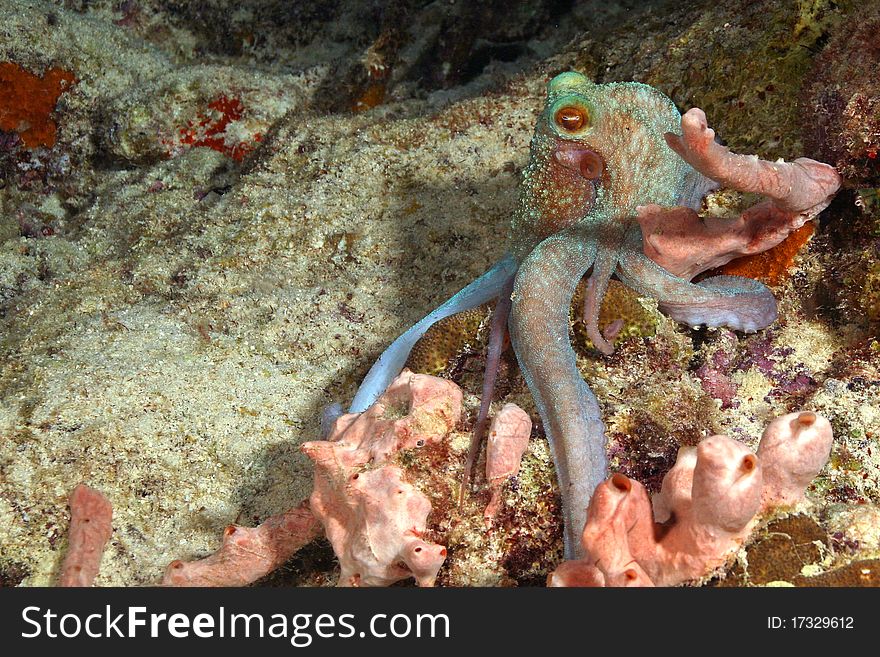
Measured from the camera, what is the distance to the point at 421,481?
7.13ft

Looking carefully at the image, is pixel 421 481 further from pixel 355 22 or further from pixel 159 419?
pixel 355 22

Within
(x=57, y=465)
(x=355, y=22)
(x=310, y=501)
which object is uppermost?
(x=355, y=22)

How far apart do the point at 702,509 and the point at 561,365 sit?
0.77 metres

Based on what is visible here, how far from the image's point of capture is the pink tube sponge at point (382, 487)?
1998 millimetres

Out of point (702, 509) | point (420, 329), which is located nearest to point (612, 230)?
point (420, 329)

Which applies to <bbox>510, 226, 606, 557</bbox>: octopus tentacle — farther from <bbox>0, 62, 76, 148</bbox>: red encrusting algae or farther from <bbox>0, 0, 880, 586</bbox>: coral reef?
<bbox>0, 62, 76, 148</bbox>: red encrusting algae

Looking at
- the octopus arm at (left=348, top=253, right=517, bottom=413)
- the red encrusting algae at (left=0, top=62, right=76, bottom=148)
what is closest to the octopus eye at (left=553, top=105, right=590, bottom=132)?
the octopus arm at (left=348, top=253, right=517, bottom=413)

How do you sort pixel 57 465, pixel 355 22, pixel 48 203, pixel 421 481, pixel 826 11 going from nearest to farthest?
pixel 421 481
pixel 57 465
pixel 826 11
pixel 48 203
pixel 355 22

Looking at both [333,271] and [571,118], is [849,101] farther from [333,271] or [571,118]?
[333,271]

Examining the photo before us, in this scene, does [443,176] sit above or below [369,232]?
above
